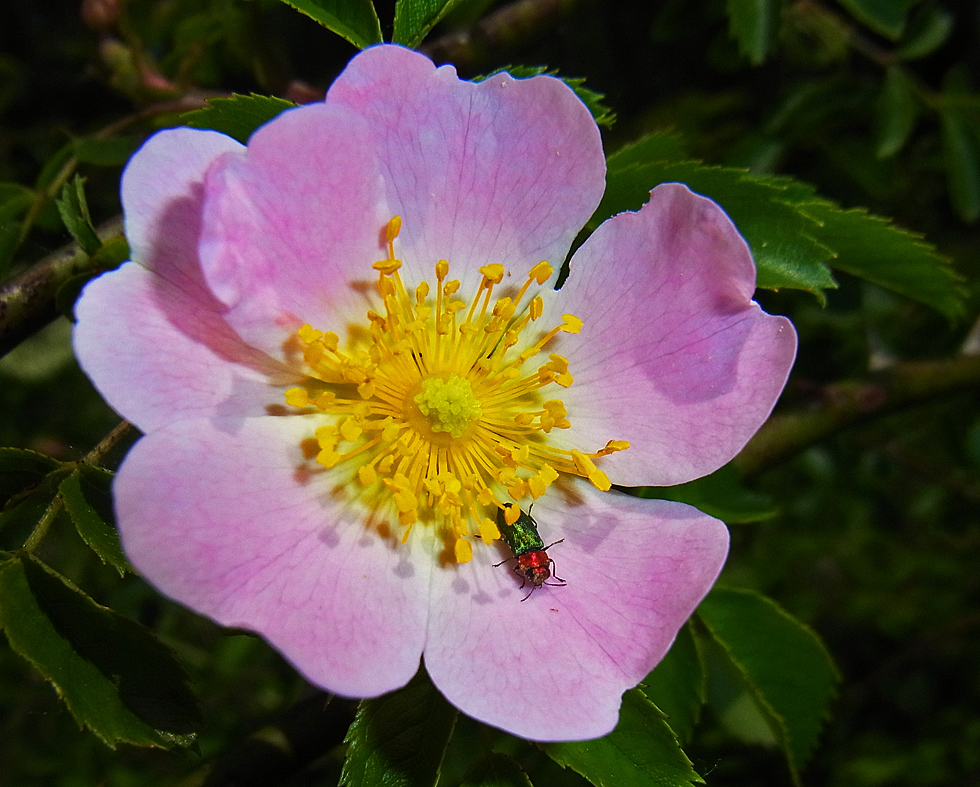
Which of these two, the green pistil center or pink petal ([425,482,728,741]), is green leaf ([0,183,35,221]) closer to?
the green pistil center

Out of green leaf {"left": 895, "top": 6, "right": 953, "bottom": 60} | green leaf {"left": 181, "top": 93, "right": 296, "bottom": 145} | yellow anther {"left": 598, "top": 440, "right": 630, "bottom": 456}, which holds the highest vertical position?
green leaf {"left": 181, "top": 93, "right": 296, "bottom": 145}

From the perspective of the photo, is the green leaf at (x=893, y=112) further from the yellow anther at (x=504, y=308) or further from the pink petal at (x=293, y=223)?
the pink petal at (x=293, y=223)

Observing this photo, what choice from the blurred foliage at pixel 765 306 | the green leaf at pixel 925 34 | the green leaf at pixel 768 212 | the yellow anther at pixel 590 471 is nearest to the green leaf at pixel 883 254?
the green leaf at pixel 768 212

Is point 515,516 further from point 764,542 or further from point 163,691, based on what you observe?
point 764,542

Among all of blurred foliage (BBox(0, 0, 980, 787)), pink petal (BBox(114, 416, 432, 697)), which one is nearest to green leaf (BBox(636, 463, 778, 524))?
blurred foliage (BBox(0, 0, 980, 787))

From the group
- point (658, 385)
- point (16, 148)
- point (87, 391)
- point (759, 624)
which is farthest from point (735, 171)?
point (16, 148)

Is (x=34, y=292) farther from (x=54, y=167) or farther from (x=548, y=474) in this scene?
(x=548, y=474)

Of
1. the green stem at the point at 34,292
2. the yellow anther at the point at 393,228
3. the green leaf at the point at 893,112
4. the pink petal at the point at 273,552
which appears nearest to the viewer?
the pink petal at the point at 273,552
